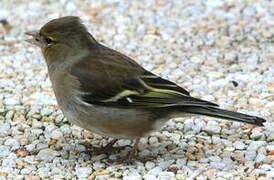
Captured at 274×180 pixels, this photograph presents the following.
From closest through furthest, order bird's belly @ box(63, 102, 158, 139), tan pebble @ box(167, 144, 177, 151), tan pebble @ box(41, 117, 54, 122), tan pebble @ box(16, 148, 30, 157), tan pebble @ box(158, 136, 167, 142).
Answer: bird's belly @ box(63, 102, 158, 139), tan pebble @ box(16, 148, 30, 157), tan pebble @ box(167, 144, 177, 151), tan pebble @ box(158, 136, 167, 142), tan pebble @ box(41, 117, 54, 122)

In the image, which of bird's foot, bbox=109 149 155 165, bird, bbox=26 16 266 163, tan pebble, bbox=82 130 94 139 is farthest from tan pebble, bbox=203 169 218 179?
tan pebble, bbox=82 130 94 139

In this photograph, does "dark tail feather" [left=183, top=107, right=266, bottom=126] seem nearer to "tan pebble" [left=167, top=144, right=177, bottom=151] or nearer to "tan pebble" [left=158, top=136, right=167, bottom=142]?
"tan pebble" [left=167, top=144, right=177, bottom=151]

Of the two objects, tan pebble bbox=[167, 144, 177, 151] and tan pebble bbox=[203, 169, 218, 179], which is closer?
tan pebble bbox=[203, 169, 218, 179]

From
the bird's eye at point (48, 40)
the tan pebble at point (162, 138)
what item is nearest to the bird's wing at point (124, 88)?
the bird's eye at point (48, 40)

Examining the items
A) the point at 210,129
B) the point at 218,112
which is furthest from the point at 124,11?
the point at 218,112

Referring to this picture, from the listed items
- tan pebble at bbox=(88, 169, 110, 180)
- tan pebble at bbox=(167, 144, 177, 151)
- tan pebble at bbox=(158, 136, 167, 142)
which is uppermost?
tan pebble at bbox=(158, 136, 167, 142)

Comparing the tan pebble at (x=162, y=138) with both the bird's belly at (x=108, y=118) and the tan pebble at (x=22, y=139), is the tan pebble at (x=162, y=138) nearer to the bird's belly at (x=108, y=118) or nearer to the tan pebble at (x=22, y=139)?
the bird's belly at (x=108, y=118)

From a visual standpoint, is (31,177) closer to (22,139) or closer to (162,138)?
(22,139)

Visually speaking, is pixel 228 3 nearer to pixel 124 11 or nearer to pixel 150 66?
pixel 124 11
